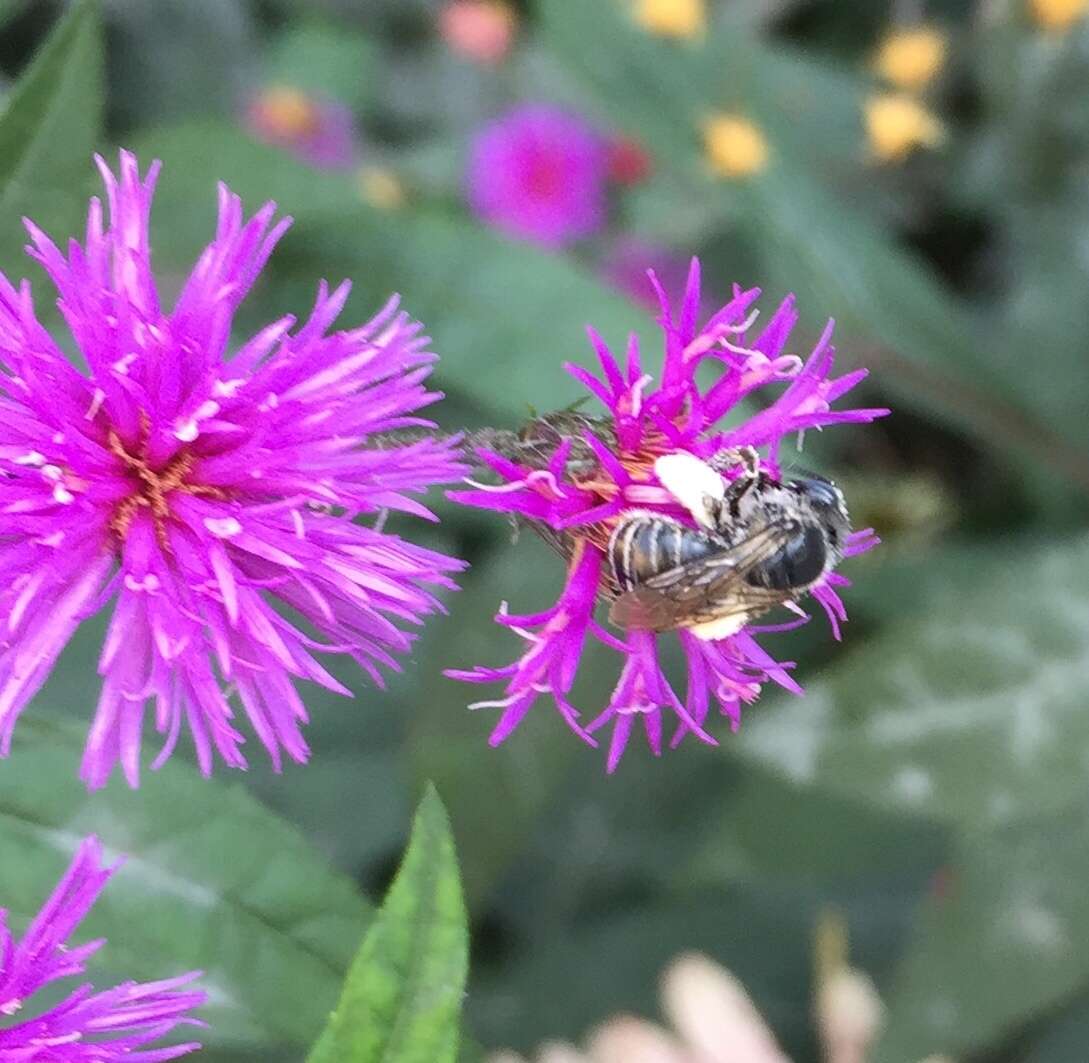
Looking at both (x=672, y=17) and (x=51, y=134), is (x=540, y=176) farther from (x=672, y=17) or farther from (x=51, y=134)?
(x=51, y=134)

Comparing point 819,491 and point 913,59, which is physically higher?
point 913,59

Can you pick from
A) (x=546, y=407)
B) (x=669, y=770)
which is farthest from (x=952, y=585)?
(x=546, y=407)

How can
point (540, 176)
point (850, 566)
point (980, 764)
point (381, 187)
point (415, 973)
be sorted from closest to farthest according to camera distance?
point (415, 973)
point (980, 764)
point (850, 566)
point (381, 187)
point (540, 176)

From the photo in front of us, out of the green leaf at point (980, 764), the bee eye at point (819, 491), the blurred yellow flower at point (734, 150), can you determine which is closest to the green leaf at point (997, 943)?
the green leaf at point (980, 764)

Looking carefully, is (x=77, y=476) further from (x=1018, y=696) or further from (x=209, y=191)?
(x=1018, y=696)

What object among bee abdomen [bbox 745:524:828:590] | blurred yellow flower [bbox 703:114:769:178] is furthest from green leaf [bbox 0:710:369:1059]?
blurred yellow flower [bbox 703:114:769:178]

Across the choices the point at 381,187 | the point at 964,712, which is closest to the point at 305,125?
the point at 381,187

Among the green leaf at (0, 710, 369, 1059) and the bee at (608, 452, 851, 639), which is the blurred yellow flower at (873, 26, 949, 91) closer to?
the bee at (608, 452, 851, 639)
